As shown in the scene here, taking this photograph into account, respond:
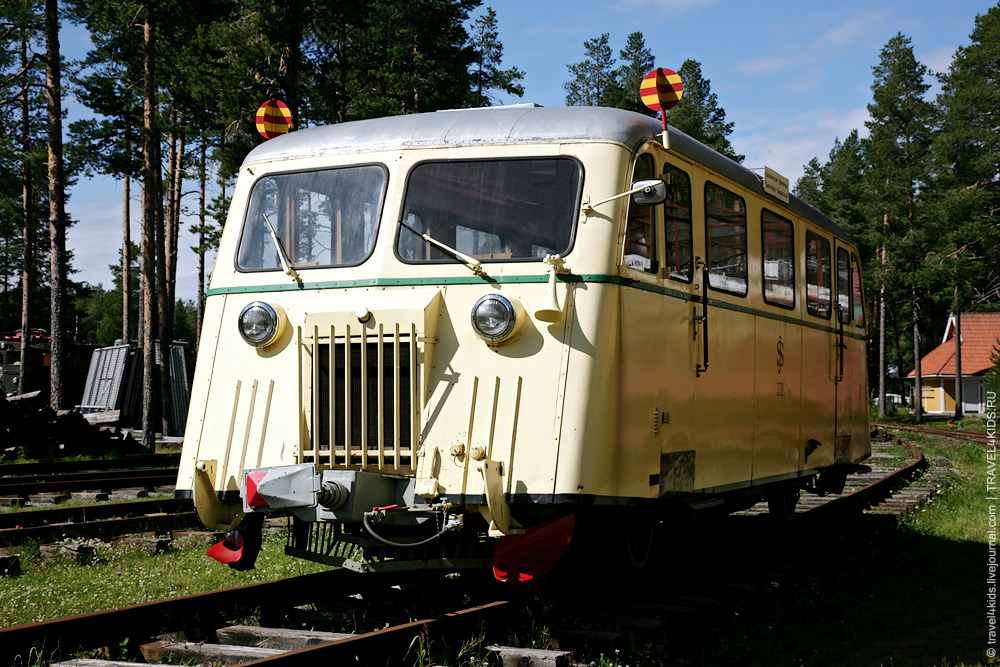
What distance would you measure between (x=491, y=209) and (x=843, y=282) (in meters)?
5.83

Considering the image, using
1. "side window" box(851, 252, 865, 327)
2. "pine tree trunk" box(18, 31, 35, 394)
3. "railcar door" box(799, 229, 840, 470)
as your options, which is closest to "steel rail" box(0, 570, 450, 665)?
"railcar door" box(799, 229, 840, 470)

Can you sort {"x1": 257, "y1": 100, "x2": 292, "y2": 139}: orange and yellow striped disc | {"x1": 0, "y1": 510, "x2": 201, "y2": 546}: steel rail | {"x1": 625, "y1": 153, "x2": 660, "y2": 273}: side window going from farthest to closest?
1. {"x1": 0, "y1": 510, "x2": 201, "y2": 546}: steel rail
2. {"x1": 257, "y1": 100, "x2": 292, "y2": 139}: orange and yellow striped disc
3. {"x1": 625, "y1": 153, "x2": 660, "y2": 273}: side window

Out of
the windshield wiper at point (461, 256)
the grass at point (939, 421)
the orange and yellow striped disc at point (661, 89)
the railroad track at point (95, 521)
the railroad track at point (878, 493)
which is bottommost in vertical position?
the railroad track at point (95, 521)

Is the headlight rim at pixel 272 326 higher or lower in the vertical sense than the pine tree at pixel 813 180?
lower

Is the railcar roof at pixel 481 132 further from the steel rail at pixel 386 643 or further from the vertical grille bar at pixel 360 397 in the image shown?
the steel rail at pixel 386 643

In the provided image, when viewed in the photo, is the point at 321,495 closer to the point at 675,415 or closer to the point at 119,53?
the point at 675,415

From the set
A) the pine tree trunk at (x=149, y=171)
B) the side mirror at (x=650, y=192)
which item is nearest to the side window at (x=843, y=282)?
the side mirror at (x=650, y=192)

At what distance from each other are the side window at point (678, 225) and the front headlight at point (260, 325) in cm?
241

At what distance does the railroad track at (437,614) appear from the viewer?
16.9 ft

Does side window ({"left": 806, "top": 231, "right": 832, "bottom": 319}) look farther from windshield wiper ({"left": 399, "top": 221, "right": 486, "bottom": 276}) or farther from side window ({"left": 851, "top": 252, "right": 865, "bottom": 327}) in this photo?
windshield wiper ({"left": 399, "top": 221, "right": 486, "bottom": 276})

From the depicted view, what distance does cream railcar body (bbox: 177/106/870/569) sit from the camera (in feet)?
18.5

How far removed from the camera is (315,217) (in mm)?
6512

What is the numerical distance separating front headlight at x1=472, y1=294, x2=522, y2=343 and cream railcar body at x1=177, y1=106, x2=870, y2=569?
0.04 ft

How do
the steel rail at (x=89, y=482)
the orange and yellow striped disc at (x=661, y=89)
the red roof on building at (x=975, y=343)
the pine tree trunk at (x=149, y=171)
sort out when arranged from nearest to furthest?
the orange and yellow striped disc at (x=661, y=89), the steel rail at (x=89, y=482), the pine tree trunk at (x=149, y=171), the red roof on building at (x=975, y=343)
